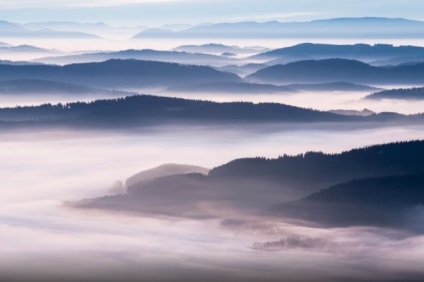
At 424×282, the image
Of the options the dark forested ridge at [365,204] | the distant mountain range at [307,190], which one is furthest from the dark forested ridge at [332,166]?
the dark forested ridge at [365,204]

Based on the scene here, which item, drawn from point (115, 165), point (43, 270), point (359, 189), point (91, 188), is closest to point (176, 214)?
point (359, 189)

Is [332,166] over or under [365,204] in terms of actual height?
over

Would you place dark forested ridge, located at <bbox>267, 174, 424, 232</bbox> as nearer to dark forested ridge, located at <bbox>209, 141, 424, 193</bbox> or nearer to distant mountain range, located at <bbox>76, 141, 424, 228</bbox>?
distant mountain range, located at <bbox>76, 141, 424, 228</bbox>

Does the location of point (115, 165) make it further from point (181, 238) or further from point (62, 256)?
point (62, 256)

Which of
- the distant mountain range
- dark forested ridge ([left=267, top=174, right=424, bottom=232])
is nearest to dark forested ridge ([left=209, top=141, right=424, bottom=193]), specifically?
the distant mountain range

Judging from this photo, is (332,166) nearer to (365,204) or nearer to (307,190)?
(307,190)

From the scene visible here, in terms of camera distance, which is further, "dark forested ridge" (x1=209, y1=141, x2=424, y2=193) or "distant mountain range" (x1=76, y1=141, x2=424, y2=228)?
"dark forested ridge" (x1=209, y1=141, x2=424, y2=193)

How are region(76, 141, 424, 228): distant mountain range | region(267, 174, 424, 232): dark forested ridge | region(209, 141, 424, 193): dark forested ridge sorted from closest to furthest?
region(267, 174, 424, 232): dark forested ridge < region(76, 141, 424, 228): distant mountain range < region(209, 141, 424, 193): dark forested ridge

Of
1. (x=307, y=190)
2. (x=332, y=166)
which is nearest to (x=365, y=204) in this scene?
(x=307, y=190)

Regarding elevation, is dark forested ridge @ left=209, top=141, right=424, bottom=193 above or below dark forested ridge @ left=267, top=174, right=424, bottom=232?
above
